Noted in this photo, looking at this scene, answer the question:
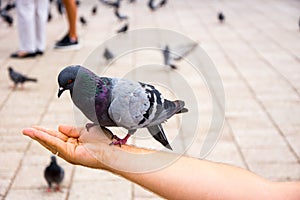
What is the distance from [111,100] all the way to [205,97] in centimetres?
342

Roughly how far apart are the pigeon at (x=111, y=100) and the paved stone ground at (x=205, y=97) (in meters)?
1.45

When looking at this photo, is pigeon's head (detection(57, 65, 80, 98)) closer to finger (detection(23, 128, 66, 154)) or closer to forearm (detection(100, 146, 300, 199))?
finger (detection(23, 128, 66, 154))

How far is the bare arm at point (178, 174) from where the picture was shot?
178 cm

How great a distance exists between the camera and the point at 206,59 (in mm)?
6809

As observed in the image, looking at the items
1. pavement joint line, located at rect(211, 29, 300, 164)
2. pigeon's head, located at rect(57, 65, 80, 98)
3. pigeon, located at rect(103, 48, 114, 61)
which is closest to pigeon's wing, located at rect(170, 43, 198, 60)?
pavement joint line, located at rect(211, 29, 300, 164)

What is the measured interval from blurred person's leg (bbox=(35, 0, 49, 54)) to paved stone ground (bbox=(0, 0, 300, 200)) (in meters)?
0.20

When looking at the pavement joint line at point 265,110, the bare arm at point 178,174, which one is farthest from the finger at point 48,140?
the pavement joint line at point 265,110

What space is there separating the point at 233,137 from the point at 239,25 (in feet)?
18.4

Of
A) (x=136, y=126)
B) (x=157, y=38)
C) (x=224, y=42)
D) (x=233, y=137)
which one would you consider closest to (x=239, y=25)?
(x=224, y=42)

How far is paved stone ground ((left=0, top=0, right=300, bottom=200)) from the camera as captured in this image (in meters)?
3.73

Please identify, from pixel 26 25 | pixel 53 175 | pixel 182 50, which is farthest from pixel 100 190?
pixel 26 25

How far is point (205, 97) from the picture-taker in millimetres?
5414

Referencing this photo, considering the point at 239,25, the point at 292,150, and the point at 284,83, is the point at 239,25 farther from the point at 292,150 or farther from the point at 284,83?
the point at 292,150

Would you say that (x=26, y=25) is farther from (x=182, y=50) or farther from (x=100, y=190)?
(x=100, y=190)
